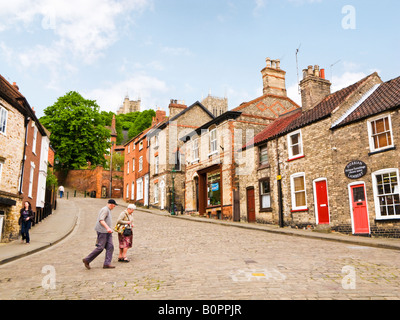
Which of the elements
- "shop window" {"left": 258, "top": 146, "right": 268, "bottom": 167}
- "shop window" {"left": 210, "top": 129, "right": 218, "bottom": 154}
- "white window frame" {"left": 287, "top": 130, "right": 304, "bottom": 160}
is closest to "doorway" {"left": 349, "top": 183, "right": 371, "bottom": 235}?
"white window frame" {"left": 287, "top": 130, "right": 304, "bottom": 160}

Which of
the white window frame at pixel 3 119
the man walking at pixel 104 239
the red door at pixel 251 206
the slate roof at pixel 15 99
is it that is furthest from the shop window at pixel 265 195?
the white window frame at pixel 3 119

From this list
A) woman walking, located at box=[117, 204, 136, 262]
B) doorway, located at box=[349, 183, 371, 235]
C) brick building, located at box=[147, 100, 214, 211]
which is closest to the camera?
woman walking, located at box=[117, 204, 136, 262]

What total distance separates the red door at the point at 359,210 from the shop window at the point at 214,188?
11551 mm

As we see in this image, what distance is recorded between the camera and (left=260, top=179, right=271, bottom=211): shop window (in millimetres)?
21420

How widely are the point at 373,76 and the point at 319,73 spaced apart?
11.3 ft

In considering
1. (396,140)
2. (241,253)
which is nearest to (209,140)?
(396,140)

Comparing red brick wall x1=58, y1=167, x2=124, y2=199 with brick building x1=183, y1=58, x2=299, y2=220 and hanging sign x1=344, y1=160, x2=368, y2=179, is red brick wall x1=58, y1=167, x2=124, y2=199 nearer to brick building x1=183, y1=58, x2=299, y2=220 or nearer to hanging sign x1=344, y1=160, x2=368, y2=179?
brick building x1=183, y1=58, x2=299, y2=220

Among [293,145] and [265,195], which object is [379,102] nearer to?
[293,145]

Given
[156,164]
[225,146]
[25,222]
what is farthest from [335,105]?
[156,164]

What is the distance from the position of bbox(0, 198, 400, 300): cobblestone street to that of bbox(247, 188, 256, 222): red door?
10.6 m

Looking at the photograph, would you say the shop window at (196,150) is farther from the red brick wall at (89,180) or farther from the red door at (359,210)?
the red brick wall at (89,180)

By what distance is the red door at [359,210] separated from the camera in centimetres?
1539

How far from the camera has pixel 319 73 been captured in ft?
72.5
